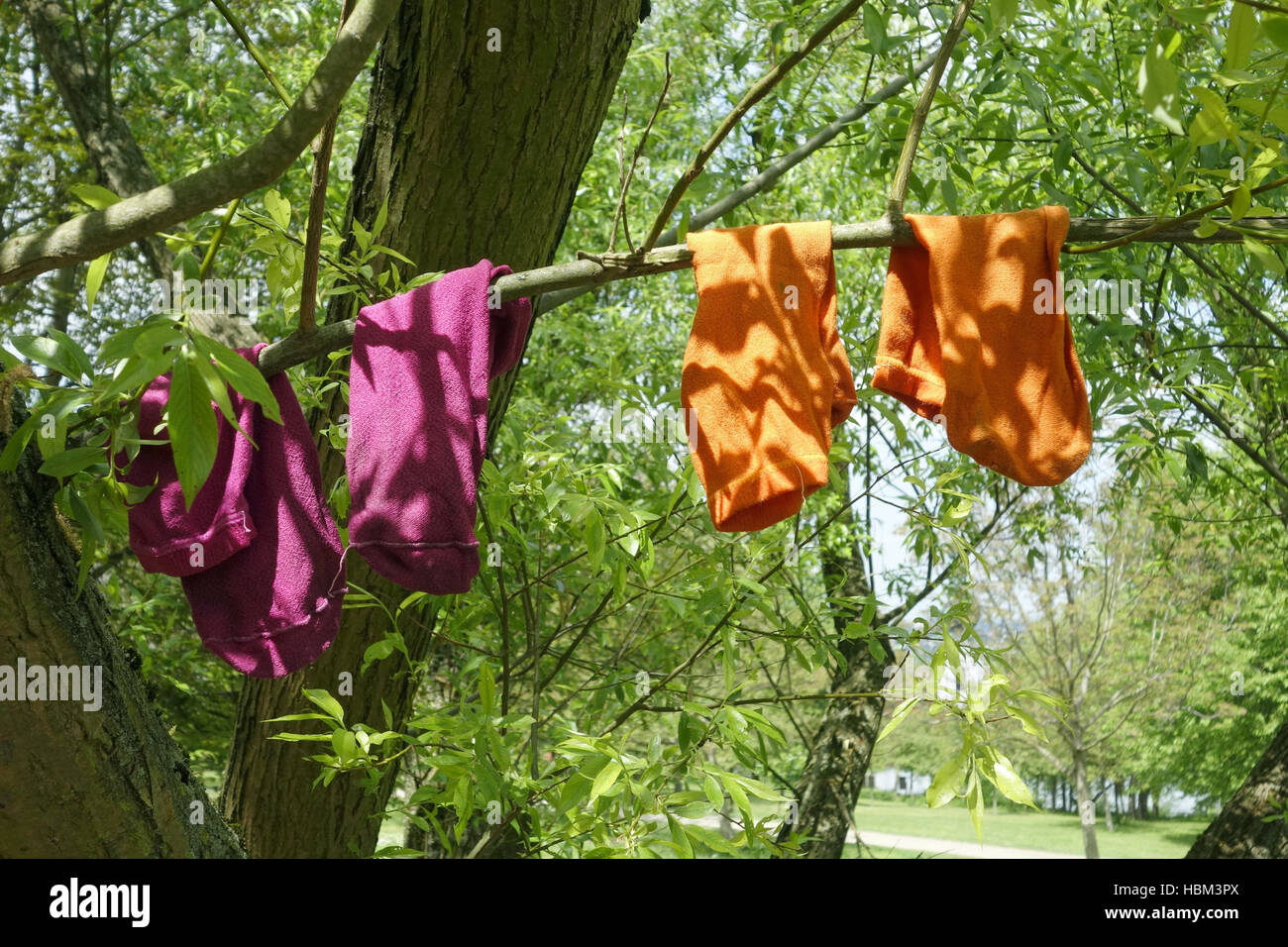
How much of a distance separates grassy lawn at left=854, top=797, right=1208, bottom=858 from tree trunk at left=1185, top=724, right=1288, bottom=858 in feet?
51.3

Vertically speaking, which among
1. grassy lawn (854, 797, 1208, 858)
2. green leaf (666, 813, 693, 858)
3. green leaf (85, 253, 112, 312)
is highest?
green leaf (85, 253, 112, 312)

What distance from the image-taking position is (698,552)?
284cm

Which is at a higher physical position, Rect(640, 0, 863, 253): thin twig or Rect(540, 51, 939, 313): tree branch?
Rect(540, 51, 939, 313): tree branch

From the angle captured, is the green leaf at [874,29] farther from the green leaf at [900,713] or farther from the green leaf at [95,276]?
the green leaf at [95,276]

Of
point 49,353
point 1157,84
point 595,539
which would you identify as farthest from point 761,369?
point 49,353

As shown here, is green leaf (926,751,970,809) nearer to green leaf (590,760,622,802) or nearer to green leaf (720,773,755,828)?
green leaf (720,773,755,828)

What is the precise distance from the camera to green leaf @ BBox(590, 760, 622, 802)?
1.89m

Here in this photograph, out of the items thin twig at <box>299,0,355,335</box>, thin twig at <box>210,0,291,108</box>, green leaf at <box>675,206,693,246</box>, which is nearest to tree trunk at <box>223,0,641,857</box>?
green leaf at <box>675,206,693,246</box>

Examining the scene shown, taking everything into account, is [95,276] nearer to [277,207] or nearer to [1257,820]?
[277,207]

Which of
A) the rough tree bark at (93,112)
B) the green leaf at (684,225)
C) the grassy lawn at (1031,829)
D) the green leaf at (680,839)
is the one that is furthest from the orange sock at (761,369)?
the grassy lawn at (1031,829)

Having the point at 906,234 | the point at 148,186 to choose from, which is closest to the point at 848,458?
the point at 906,234

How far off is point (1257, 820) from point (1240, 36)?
3.85 metres

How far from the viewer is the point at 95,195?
1.49 m
